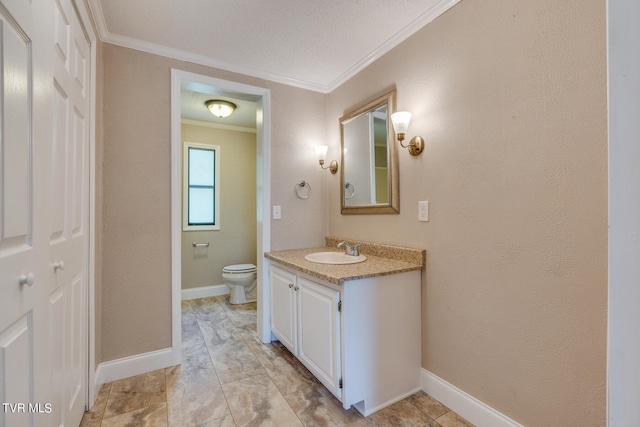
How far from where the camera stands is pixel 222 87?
2.37 metres

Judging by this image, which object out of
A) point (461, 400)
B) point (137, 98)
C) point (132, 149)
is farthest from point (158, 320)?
point (461, 400)

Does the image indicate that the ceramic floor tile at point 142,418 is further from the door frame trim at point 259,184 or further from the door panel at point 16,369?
the door panel at point 16,369

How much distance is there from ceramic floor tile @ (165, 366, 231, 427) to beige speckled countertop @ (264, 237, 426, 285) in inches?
35.3

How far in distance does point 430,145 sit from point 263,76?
5.22 ft

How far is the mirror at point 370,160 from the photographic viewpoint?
80.8 inches

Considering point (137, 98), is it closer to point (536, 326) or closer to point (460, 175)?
point (460, 175)

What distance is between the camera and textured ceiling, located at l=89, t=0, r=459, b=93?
5.59 ft

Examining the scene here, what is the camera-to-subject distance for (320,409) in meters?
1.65

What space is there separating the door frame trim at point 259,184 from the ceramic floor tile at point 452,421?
4.75ft

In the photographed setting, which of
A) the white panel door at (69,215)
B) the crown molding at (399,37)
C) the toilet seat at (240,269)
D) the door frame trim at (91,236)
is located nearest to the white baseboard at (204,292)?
the toilet seat at (240,269)

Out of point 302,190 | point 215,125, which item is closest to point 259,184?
point 302,190

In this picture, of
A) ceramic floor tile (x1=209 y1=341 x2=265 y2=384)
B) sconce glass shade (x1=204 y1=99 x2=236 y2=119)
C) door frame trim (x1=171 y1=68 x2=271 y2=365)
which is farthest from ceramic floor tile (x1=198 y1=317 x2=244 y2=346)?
sconce glass shade (x1=204 y1=99 x2=236 y2=119)

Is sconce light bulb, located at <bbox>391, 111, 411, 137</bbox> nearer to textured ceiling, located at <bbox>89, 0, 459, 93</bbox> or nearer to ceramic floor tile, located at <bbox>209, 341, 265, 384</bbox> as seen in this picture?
textured ceiling, located at <bbox>89, 0, 459, 93</bbox>

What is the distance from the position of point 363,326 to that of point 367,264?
16.4 inches
